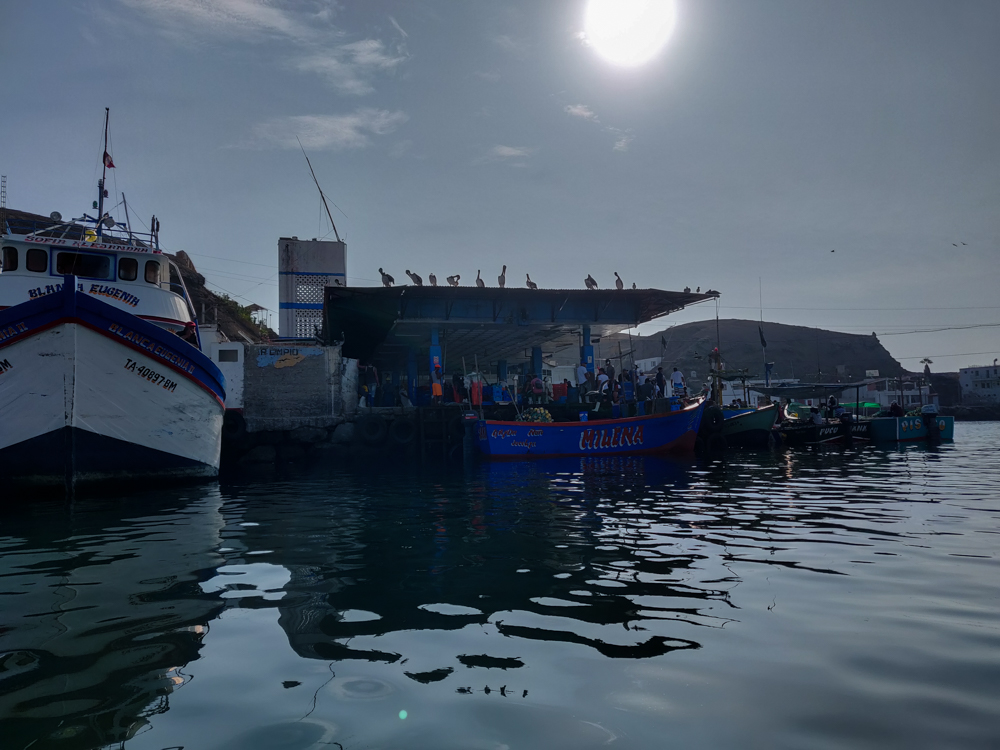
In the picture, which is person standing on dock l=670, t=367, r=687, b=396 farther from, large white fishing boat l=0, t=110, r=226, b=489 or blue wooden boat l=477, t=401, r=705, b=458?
large white fishing boat l=0, t=110, r=226, b=489

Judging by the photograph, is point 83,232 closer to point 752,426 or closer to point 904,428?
point 752,426

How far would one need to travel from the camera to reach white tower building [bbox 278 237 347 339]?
119 feet

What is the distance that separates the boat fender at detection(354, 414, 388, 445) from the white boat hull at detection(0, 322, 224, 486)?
34.9ft

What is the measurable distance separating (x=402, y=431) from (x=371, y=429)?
1119 millimetres

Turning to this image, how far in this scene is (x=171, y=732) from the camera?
2521 mm

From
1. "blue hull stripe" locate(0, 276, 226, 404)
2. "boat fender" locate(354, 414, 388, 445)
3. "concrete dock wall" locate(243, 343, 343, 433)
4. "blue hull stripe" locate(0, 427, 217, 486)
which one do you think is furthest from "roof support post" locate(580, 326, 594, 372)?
"blue hull stripe" locate(0, 427, 217, 486)

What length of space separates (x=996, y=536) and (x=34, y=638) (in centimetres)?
803

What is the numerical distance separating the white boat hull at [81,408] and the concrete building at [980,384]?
9909cm

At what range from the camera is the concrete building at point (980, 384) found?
84.1m

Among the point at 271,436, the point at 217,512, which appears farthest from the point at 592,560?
the point at 271,436

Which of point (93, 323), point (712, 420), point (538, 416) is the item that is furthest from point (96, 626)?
point (712, 420)

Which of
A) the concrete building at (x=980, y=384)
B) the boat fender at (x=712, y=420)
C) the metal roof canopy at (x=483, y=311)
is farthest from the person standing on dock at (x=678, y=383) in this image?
the concrete building at (x=980, y=384)

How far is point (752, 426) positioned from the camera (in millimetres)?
23734

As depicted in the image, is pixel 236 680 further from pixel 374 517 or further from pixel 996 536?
pixel 996 536
